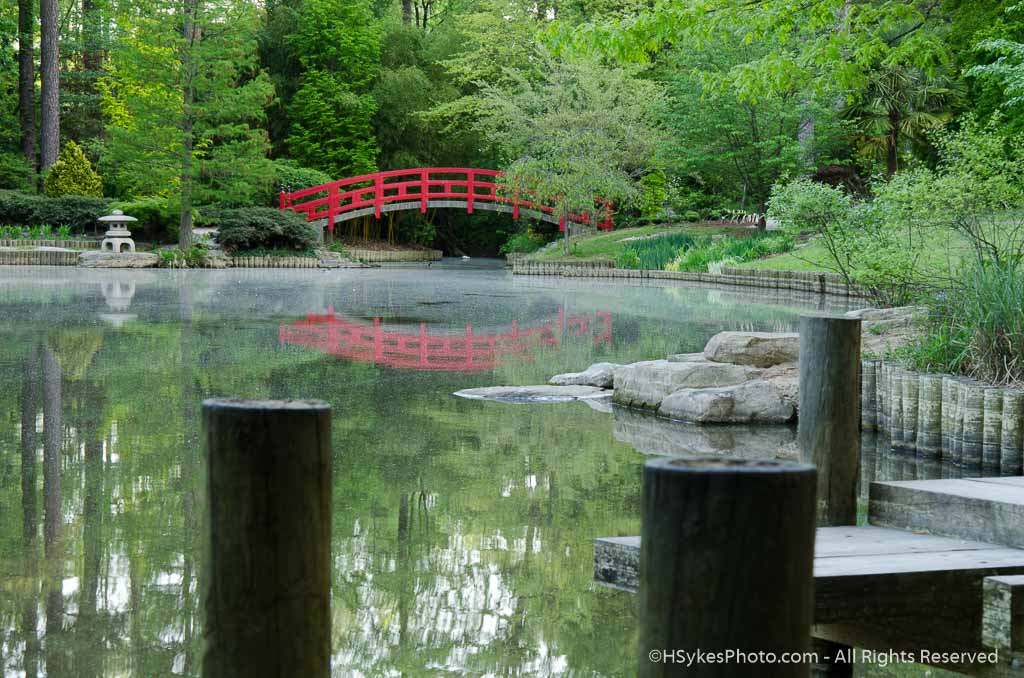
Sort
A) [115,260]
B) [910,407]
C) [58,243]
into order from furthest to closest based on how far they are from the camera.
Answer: [58,243]
[115,260]
[910,407]

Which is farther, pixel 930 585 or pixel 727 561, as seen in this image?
pixel 930 585

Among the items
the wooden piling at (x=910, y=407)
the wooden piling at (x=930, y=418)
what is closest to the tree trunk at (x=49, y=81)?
the wooden piling at (x=910, y=407)

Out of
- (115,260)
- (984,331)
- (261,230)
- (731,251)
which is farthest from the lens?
(261,230)

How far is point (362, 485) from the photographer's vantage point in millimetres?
5238

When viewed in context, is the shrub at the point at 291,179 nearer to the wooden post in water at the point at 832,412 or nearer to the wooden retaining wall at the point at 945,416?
the wooden retaining wall at the point at 945,416

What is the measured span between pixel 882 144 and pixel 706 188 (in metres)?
5.80

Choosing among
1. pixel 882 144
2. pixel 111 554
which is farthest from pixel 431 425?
pixel 882 144

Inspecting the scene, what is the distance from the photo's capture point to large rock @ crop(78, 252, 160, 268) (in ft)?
85.7

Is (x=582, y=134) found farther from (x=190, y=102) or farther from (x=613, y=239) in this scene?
(x=190, y=102)

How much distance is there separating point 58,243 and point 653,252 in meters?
14.3

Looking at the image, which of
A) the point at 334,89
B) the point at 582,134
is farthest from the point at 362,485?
A: the point at 334,89

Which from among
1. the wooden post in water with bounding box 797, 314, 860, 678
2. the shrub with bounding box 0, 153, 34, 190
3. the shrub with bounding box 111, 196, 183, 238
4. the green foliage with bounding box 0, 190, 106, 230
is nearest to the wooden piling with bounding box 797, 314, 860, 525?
the wooden post in water with bounding box 797, 314, 860, 678

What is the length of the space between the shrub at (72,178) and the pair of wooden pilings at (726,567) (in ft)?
104

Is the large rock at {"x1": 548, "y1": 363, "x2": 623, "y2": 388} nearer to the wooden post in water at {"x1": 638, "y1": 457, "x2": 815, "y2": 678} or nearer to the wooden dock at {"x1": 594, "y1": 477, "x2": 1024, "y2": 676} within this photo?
the wooden dock at {"x1": 594, "y1": 477, "x2": 1024, "y2": 676}
